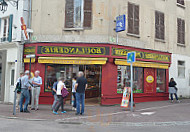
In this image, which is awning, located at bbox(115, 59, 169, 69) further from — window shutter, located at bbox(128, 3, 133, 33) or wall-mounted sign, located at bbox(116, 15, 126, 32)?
window shutter, located at bbox(128, 3, 133, 33)

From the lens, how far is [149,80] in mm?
15047

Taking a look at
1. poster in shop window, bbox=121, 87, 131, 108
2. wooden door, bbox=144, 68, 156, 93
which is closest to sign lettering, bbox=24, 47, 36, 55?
poster in shop window, bbox=121, 87, 131, 108

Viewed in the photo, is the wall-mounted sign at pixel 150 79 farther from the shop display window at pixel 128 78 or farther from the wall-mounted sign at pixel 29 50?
the wall-mounted sign at pixel 29 50

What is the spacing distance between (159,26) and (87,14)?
19.0 ft

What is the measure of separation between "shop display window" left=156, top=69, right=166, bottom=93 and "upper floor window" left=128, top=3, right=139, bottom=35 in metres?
3.55

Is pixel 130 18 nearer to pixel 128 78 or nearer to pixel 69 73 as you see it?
pixel 128 78

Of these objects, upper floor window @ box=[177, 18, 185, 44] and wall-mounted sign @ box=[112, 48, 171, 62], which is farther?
upper floor window @ box=[177, 18, 185, 44]

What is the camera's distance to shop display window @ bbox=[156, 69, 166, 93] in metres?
15.7

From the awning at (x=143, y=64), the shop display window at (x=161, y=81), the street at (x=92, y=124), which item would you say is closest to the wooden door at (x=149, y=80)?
the awning at (x=143, y=64)

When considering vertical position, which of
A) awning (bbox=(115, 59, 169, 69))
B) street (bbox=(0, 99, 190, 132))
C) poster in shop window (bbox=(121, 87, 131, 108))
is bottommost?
street (bbox=(0, 99, 190, 132))

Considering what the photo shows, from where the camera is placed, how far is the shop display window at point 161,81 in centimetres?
1570

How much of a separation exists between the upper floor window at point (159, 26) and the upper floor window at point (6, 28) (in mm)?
9747

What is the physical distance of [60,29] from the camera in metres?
13.0

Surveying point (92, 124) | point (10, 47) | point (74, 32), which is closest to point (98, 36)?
point (74, 32)
